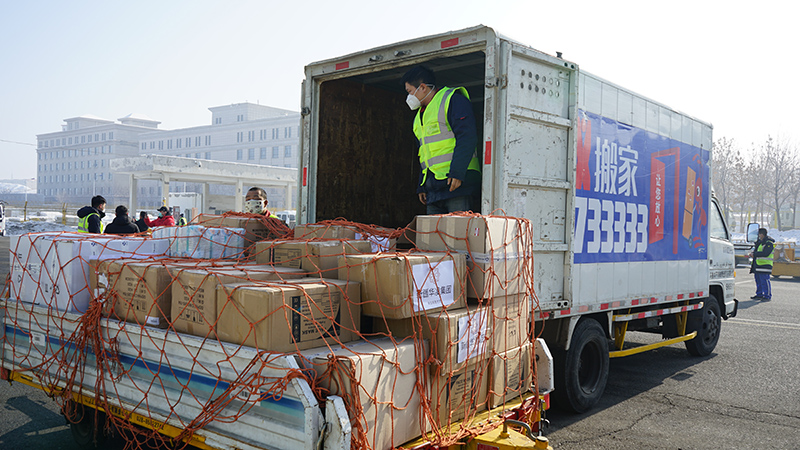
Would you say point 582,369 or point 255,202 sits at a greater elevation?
point 255,202

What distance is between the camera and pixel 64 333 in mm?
3801

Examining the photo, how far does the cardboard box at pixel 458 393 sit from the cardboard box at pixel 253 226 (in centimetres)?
195

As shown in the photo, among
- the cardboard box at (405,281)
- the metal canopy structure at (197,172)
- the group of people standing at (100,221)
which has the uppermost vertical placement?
the metal canopy structure at (197,172)

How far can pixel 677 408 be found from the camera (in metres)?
5.78

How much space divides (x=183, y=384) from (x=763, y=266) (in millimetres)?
15300

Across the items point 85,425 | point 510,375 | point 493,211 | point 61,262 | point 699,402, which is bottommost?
point 699,402

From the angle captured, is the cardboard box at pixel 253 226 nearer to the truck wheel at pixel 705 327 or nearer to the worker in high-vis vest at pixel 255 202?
the worker in high-vis vest at pixel 255 202

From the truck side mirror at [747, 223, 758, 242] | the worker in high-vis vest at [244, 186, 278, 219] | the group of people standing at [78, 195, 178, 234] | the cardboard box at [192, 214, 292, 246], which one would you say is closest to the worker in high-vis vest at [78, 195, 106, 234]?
the group of people standing at [78, 195, 178, 234]

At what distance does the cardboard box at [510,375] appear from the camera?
3.52m

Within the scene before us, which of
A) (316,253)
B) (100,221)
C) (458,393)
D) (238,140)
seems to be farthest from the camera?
(238,140)

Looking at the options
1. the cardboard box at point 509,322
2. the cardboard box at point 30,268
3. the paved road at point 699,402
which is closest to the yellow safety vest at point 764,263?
the paved road at point 699,402

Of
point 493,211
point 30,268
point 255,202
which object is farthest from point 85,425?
point 493,211

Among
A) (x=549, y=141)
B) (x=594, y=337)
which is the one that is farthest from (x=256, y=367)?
(x=594, y=337)

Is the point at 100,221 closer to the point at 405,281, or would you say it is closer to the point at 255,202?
the point at 255,202
